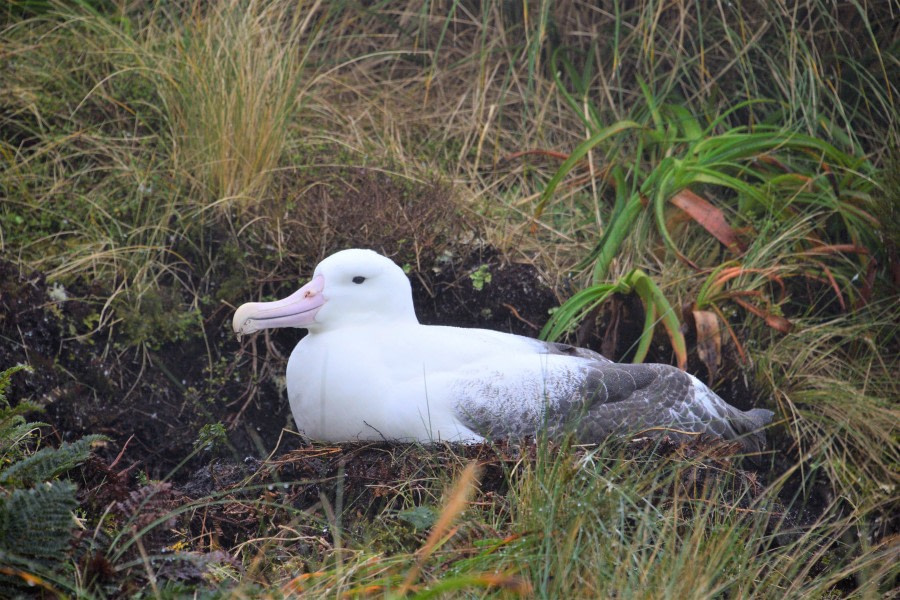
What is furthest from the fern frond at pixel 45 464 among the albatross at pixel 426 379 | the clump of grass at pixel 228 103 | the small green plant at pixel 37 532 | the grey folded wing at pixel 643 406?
the clump of grass at pixel 228 103

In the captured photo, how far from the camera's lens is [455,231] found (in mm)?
5023

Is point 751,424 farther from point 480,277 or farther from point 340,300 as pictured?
point 340,300

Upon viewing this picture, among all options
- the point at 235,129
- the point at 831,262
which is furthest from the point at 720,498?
the point at 235,129

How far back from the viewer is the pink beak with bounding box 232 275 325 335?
149 inches

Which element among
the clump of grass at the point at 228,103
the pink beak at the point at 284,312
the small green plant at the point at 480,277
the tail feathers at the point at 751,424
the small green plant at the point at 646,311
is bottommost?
the tail feathers at the point at 751,424

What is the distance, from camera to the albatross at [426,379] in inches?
142

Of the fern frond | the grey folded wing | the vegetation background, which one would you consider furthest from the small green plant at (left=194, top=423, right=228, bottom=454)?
the grey folded wing

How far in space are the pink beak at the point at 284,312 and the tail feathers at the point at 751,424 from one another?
1822mm

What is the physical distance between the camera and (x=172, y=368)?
462 cm

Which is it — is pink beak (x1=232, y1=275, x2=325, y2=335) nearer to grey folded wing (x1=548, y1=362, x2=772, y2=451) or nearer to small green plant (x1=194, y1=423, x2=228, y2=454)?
small green plant (x1=194, y1=423, x2=228, y2=454)

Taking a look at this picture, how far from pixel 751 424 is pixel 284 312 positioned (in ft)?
6.69

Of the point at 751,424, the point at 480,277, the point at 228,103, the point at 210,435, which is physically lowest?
the point at 751,424

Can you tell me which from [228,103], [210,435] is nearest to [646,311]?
[210,435]

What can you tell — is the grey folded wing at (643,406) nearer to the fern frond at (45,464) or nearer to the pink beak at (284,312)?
the pink beak at (284,312)
